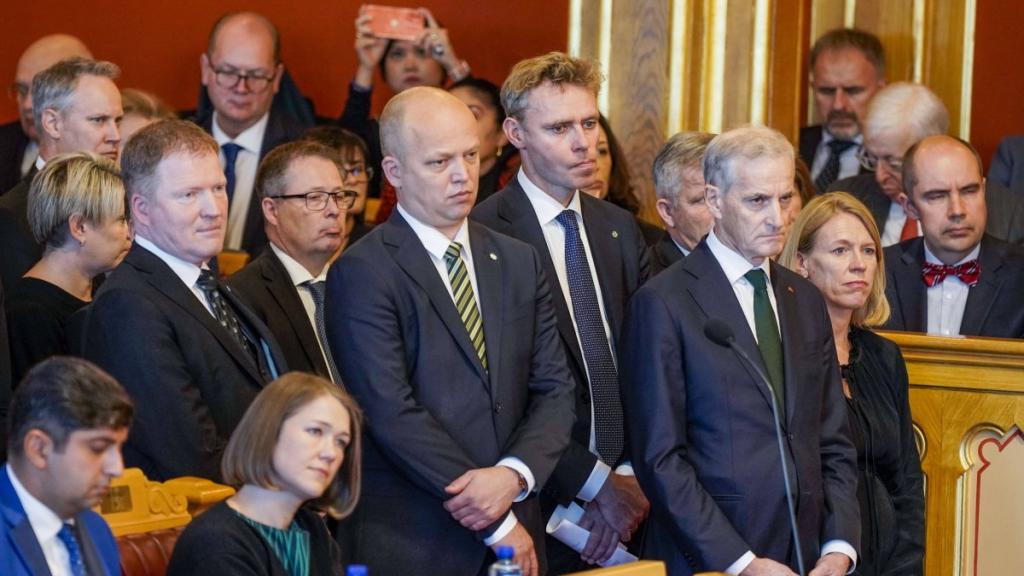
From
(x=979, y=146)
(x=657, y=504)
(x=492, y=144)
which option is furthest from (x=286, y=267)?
(x=979, y=146)

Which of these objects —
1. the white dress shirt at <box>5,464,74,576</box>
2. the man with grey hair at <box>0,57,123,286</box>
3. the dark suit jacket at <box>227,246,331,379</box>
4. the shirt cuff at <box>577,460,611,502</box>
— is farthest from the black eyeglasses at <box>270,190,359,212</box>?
the white dress shirt at <box>5,464,74,576</box>

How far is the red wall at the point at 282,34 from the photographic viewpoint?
7125mm

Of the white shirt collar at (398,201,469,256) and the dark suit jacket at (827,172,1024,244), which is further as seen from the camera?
the dark suit jacket at (827,172,1024,244)

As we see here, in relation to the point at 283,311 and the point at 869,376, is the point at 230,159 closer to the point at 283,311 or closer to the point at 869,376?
the point at 283,311

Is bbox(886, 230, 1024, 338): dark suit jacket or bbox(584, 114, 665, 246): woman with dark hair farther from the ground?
bbox(584, 114, 665, 246): woman with dark hair

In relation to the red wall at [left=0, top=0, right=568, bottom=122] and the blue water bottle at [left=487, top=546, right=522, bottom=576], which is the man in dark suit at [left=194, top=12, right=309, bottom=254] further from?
the blue water bottle at [left=487, top=546, right=522, bottom=576]

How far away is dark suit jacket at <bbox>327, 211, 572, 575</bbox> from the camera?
3.68 m

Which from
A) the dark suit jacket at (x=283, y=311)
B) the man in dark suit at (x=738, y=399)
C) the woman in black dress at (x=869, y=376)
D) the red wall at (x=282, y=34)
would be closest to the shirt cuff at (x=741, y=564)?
the man in dark suit at (x=738, y=399)

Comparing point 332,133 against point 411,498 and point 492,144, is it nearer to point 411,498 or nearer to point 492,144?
point 492,144

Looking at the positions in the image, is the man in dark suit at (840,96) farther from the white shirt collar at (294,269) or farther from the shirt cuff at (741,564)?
the shirt cuff at (741,564)

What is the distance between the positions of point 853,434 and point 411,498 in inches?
47.1

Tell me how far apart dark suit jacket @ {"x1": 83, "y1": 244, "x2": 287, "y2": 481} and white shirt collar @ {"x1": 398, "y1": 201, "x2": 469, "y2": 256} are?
48 cm

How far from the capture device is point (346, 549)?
3799 mm

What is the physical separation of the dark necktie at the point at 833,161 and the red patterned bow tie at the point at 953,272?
4.90ft
